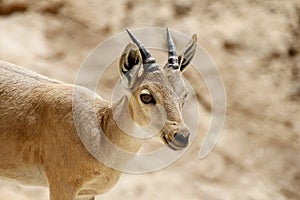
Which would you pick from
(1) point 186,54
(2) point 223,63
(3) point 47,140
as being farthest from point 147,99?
(2) point 223,63

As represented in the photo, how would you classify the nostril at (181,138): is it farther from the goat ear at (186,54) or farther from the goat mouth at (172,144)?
the goat ear at (186,54)

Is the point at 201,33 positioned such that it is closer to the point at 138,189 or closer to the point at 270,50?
the point at 270,50

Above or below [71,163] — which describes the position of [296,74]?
above

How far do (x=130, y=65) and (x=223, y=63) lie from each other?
347 cm

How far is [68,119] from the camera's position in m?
4.43

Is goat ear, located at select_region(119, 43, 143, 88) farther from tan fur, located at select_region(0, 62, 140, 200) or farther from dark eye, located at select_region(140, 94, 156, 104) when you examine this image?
tan fur, located at select_region(0, 62, 140, 200)

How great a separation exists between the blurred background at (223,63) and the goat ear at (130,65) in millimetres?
2524

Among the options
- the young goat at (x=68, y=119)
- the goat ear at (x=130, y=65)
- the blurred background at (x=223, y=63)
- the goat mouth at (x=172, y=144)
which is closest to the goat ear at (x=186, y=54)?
the young goat at (x=68, y=119)

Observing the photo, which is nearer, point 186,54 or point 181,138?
point 181,138

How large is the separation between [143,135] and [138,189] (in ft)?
7.50

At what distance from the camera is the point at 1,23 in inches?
303

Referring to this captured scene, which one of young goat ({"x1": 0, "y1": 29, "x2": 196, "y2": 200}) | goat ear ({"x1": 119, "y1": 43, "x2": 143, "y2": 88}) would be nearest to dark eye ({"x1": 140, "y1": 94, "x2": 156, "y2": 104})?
young goat ({"x1": 0, "y1": 29, "x2": 196, "y2": 200})

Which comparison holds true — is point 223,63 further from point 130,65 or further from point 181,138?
point 181,138

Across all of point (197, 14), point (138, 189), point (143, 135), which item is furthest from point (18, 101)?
point (197, 14)
